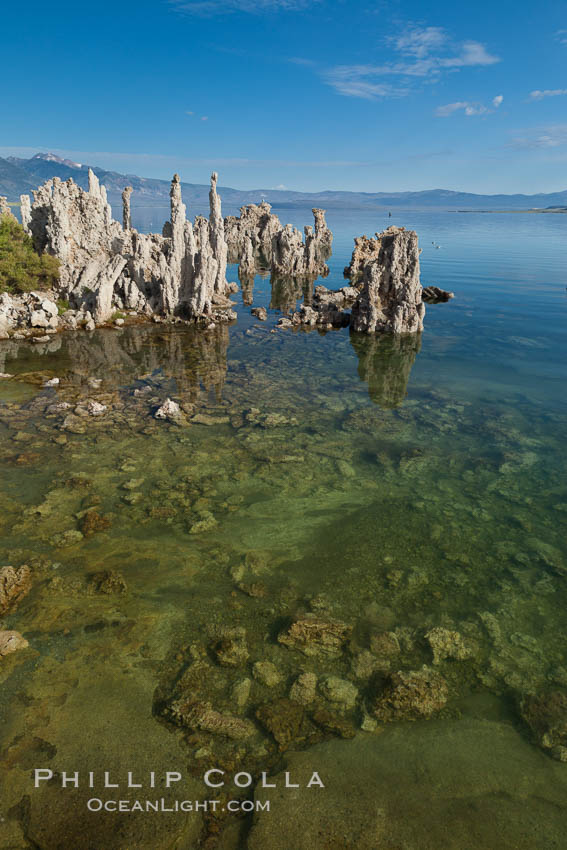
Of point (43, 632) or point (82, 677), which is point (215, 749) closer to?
point (82, 677)

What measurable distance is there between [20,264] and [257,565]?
41320 mm

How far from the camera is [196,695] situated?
32.1ft

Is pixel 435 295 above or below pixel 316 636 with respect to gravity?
above

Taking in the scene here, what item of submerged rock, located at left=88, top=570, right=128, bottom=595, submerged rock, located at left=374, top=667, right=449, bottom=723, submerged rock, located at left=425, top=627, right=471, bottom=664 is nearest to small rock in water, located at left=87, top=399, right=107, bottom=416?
submerged rock, located at left=88, top=570, right=128, bottom=595

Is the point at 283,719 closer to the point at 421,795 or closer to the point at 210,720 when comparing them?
the point at 210,720

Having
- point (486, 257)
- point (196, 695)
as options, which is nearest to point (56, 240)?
point (196, 695)

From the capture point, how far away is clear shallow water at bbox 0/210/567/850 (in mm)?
8664

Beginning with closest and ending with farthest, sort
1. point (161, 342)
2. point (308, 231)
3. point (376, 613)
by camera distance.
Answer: point (376, 613)
point (161, 342)
point (308, 231)

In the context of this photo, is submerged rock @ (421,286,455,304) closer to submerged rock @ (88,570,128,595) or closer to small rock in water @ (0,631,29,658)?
submerged rock @ (88,570,128,595)

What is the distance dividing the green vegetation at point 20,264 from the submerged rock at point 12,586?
37.4m

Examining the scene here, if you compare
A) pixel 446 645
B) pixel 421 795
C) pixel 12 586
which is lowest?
pixel 421 795

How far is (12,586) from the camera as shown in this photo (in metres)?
12.1

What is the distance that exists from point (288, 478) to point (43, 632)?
10234mm

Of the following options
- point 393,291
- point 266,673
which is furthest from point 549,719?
point 393,291
